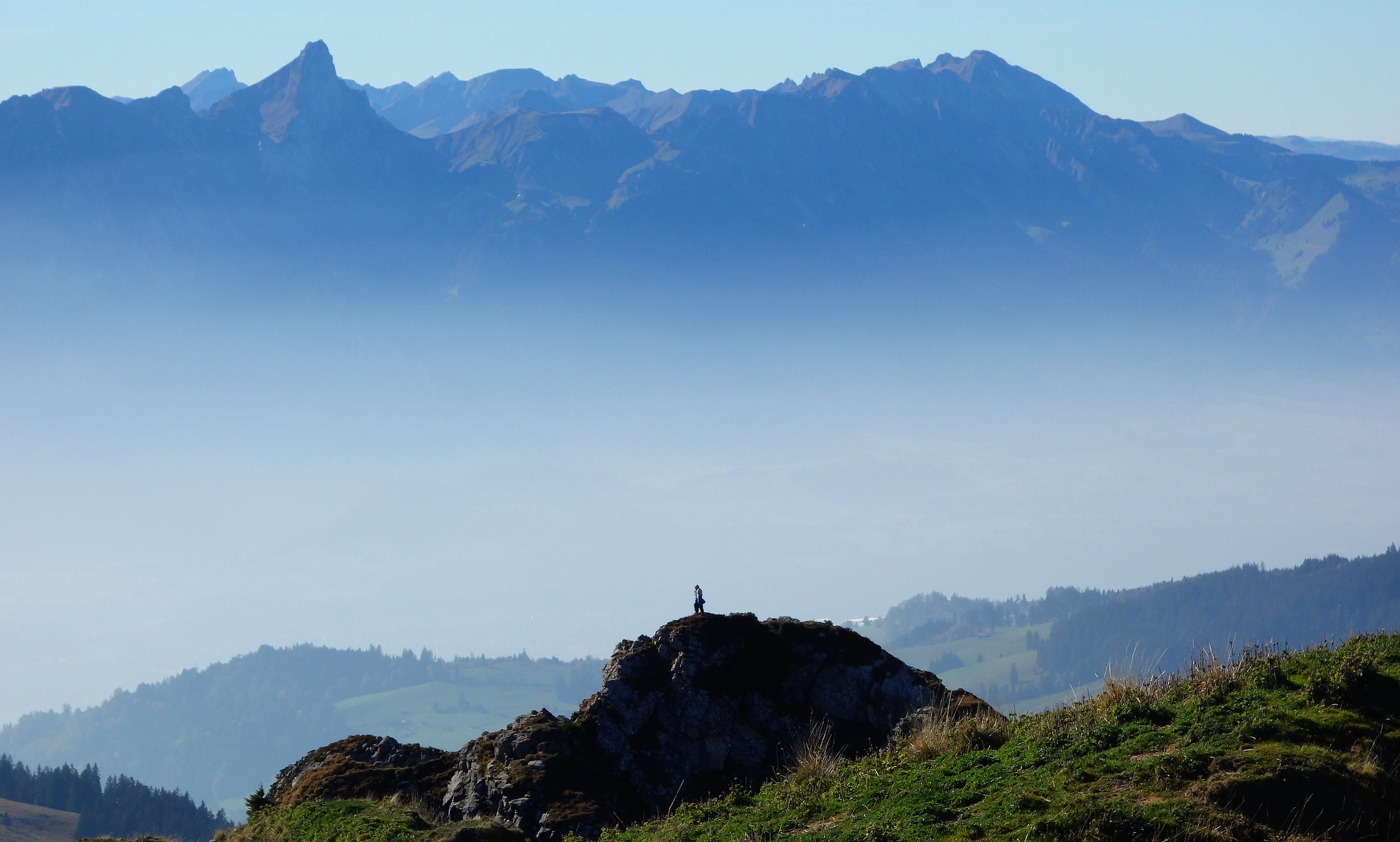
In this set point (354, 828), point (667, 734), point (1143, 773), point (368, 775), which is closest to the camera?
point (1143, 773)

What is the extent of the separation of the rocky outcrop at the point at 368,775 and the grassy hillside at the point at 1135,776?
18.3ft

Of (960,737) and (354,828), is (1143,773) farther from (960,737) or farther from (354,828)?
(354,828)

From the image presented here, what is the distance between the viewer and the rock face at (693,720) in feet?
109

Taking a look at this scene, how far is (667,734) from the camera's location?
36.2m

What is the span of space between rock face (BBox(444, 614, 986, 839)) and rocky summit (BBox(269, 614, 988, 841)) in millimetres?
42

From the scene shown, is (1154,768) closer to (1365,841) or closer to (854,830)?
(1365,841)

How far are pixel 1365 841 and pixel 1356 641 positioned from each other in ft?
26.4

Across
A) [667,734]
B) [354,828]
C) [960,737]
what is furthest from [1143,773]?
[667,734]

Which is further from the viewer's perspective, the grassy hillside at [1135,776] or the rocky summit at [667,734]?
the rocky summit at [667,734]

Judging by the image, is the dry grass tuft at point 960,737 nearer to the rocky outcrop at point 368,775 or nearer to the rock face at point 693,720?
the rock face at point 693,720

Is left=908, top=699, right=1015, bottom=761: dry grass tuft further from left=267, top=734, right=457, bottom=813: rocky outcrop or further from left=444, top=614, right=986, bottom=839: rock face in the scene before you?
left=267, top=734, right=457, bottom=813: rocky outcrop

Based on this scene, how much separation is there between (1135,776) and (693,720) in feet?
56.8

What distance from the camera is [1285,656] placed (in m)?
25.7

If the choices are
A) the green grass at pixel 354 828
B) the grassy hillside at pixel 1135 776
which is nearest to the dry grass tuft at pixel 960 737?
the grassy hillside at pixel 1135 776
